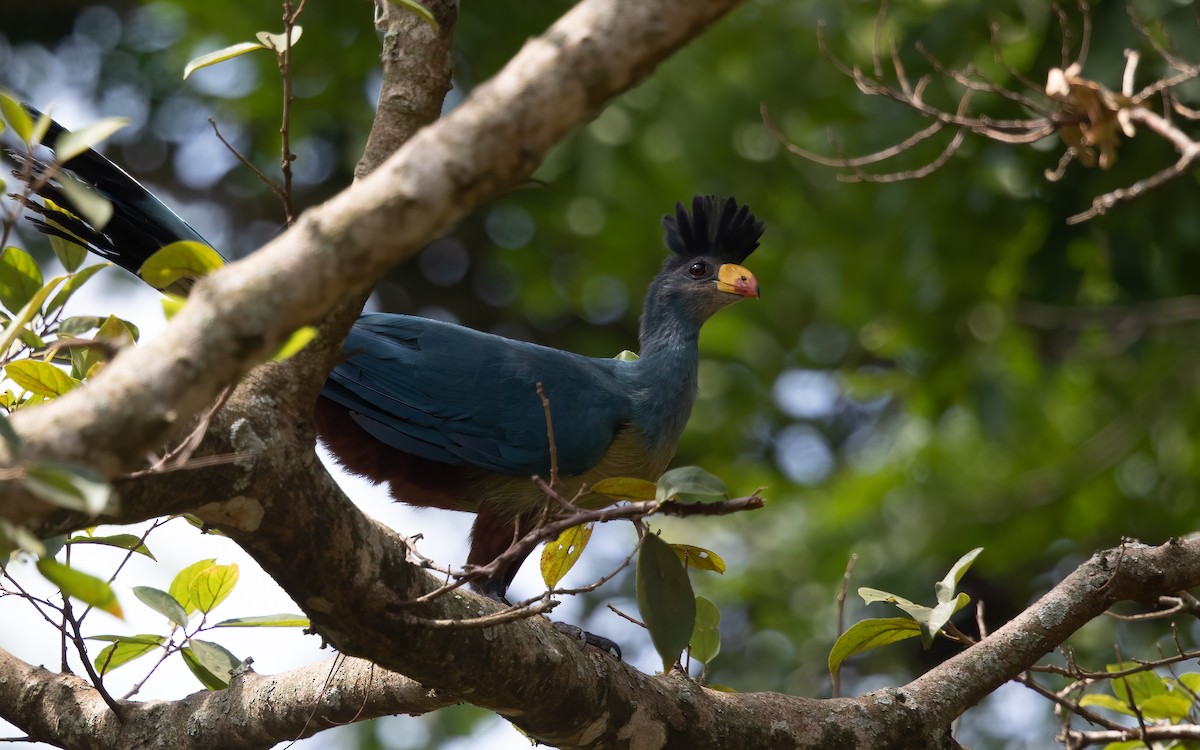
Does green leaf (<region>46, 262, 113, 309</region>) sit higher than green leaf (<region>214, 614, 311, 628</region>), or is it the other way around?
green leaf (<region>46, 262, 113, 309</region>)

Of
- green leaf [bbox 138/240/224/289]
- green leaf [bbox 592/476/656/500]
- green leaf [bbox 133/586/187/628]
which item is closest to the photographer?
green leaf [bbox 138/240/224/289]

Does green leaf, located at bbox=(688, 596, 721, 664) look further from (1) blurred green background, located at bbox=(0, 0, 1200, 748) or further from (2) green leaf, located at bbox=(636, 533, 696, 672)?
(1) blurred green background, located at bbox=(0, 0, 1200, 748)

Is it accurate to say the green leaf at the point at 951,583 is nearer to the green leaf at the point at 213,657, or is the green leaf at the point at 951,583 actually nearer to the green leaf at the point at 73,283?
the green leaf at the point at 213,657

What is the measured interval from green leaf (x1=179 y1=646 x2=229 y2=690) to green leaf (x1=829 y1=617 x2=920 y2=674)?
1620mm

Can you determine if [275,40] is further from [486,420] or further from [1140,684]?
[1140,684]

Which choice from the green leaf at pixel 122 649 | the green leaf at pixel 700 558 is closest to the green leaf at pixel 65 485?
the green leaf at pixel 700 558

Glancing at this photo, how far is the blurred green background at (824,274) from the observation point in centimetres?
616

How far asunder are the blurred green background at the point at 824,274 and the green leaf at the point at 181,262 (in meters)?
4.30

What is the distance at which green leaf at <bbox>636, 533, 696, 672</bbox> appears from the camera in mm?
2293

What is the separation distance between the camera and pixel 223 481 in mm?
2145

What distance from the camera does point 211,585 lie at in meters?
3.09

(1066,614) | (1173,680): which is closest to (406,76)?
(1066,614)

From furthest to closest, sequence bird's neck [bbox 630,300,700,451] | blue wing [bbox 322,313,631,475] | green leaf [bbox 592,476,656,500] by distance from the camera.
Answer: bird's neck [bbox 630,300,700,451]
blue wing [bbox 322,313,631,475]
green leaf [bbox 592,476,656,500]

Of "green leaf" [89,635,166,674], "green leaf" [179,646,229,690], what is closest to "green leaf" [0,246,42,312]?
"green leaf" [89,635,166,674]
